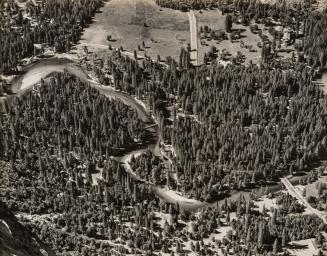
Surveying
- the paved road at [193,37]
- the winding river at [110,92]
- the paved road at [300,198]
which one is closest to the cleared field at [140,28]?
the paved road at [193,37]

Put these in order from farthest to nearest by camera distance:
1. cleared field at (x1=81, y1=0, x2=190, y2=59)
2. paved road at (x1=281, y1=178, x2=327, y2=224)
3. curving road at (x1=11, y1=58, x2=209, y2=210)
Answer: cleared field at (x1=81, y1=0, x2=190, y2=59), curving road at (x1=11, y1=58, x2=209, y2=210), paved road at (x1=281, y1=178, x2=327, y2=224)

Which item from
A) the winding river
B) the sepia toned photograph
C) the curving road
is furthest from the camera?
the curving road

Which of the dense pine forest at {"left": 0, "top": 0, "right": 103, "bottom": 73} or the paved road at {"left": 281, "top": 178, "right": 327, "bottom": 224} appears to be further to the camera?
the dense pine forest at {"left": 0, "top": 0, "right": 103, "bottom": 73}

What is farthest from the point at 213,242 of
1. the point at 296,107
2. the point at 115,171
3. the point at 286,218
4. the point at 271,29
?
the point at 271,29

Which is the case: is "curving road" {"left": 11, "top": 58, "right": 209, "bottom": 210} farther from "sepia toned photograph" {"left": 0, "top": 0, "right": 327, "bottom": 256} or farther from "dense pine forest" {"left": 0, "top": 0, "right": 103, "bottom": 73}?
"dense pine forest" {"left": 0, "top": 0, "right": 103, "bottom": 73}

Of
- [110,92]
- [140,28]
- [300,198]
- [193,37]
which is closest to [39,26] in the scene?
[140,28]

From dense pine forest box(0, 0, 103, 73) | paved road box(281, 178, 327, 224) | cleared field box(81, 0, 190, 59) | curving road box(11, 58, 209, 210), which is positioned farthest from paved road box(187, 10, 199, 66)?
paved road box(281, 178, 327, 224)

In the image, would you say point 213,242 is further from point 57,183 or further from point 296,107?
point 296,107

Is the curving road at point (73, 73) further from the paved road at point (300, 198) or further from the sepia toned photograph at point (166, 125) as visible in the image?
the paved road at point (300, 198)
